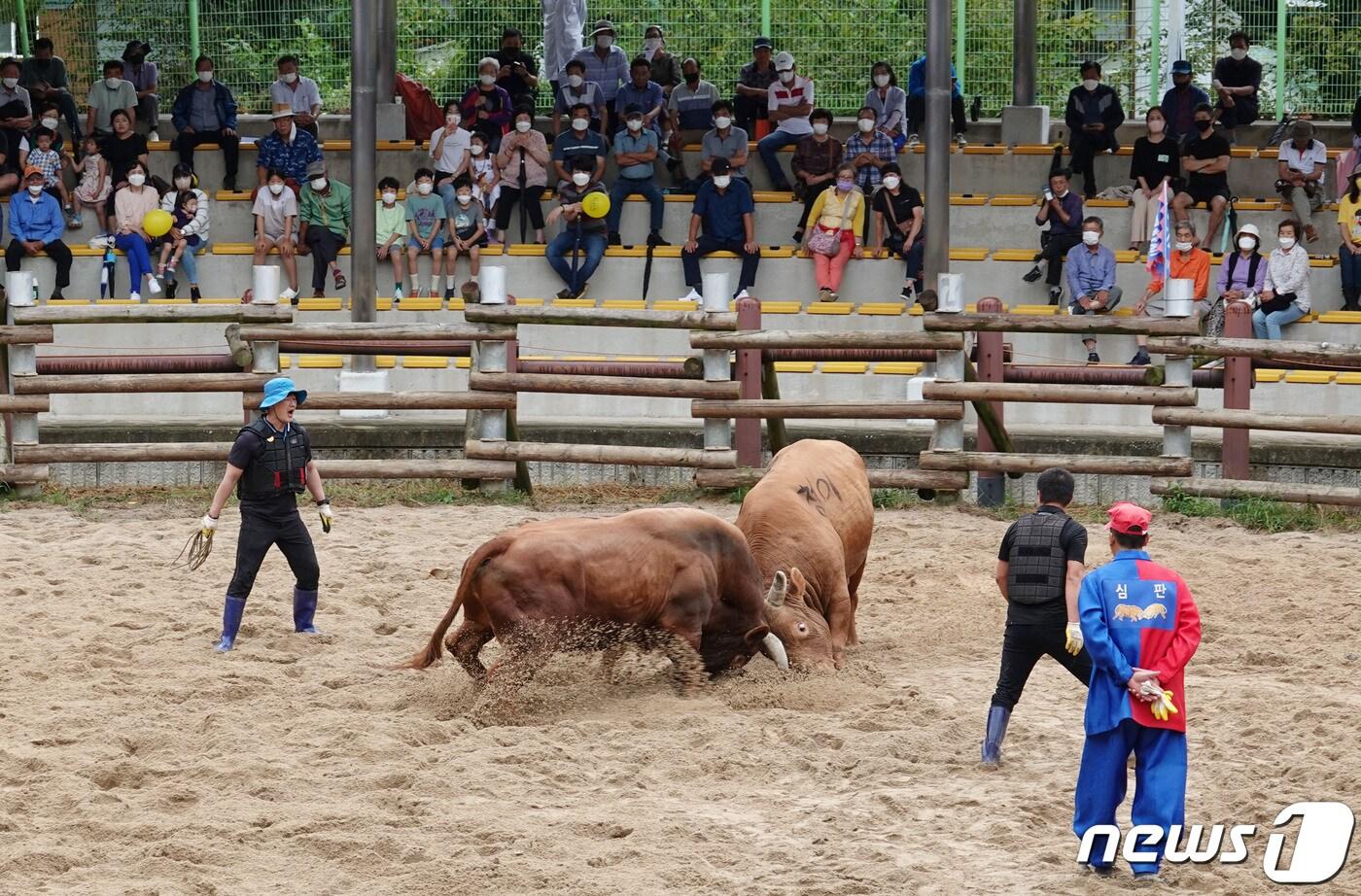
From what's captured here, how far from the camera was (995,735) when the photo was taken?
7.51m

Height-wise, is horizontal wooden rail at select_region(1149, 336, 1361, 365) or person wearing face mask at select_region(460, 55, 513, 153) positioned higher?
person wearing face mask at select_region(460, 55, 513, 153)

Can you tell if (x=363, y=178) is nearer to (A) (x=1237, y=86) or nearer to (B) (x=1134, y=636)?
(A) (x=1237, y=86)

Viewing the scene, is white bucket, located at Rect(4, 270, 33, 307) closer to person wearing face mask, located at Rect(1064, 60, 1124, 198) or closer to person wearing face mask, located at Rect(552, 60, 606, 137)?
person wearing face mask, located at Rect(552, 60, 606, 137)

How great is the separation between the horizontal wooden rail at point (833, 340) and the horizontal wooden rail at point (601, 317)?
117 mm

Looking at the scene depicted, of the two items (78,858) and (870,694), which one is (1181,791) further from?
(78,858)

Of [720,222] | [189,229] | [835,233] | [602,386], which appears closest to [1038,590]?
[602,386]

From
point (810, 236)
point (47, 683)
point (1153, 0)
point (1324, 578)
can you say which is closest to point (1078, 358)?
point (810, 236)

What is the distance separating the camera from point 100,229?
20234 millimetres

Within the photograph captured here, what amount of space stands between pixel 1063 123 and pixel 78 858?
18.3 m

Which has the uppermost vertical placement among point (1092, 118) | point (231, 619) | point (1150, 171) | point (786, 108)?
point (786, 108)

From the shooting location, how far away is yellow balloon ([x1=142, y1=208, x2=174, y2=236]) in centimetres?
1930

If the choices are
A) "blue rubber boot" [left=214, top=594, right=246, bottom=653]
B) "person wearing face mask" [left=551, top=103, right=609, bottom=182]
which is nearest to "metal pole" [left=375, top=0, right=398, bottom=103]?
"person wearing face mask" [left=551, top=103, right=609, bottom=182]

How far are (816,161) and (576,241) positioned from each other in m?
2.93

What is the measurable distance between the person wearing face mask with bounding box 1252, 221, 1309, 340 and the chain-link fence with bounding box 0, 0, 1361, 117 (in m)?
5.84
